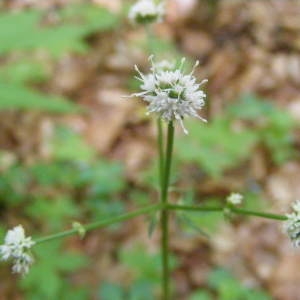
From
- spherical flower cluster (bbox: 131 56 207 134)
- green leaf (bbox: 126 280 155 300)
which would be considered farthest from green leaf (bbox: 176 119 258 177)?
spherical flower cluster (bbox: 131 56 207 134)

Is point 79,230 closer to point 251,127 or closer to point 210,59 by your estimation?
point 251,127

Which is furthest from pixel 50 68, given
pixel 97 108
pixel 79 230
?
pixel 79 230

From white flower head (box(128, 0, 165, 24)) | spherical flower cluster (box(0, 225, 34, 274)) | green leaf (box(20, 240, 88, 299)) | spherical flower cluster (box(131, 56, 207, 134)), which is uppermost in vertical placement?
white flower head (box(128, 0, 165, 24))

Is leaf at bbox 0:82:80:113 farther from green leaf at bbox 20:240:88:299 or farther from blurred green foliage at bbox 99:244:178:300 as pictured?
blurred green foliage at bbox 99:244:178:300

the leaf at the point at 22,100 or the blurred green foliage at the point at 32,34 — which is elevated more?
the blurred green foliage at the point at 32,34

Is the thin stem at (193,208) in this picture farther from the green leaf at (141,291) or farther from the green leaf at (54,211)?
the green leaf at (54,211)

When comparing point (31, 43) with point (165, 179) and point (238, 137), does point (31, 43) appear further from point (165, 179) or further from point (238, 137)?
point (165, 179)

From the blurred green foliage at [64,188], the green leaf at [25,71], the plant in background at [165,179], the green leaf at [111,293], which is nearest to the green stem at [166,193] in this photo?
the plant in background at [165,179]
